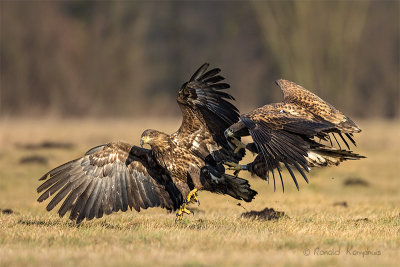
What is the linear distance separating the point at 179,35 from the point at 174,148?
3874cm

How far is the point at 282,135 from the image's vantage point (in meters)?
8.25

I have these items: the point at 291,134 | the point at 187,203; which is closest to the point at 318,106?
the point at 291,134

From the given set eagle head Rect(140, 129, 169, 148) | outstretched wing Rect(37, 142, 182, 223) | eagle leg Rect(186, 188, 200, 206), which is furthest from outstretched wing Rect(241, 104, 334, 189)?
outstretched wing Rect(37, 142, 182, 223)

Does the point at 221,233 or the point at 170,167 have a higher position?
the point at 170,167

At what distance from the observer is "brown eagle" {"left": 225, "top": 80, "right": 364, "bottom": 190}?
26.7 ft

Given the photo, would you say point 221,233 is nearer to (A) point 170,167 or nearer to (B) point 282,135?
(B) point 282,135

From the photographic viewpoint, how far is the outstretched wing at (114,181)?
28.9 feet

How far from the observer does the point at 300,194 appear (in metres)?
13.8

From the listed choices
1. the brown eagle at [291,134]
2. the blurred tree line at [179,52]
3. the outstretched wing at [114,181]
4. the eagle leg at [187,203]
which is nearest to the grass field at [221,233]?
the eagle leg at [187,203]

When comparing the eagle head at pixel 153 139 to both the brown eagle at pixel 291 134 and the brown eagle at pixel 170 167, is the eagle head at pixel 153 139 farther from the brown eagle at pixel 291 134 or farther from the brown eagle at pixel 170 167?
the brown eagle at pixel 291 134

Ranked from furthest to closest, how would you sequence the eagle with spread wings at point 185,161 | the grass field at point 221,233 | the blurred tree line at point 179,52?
the blurred tree line at point 179,52, the eagle with spread wings at point 185,161, the grass field at point 221,233

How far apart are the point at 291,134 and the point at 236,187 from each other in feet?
3.45

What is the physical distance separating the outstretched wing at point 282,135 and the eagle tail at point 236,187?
14.6 inches

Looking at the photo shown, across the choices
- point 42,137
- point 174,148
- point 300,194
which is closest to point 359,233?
point 174,148
